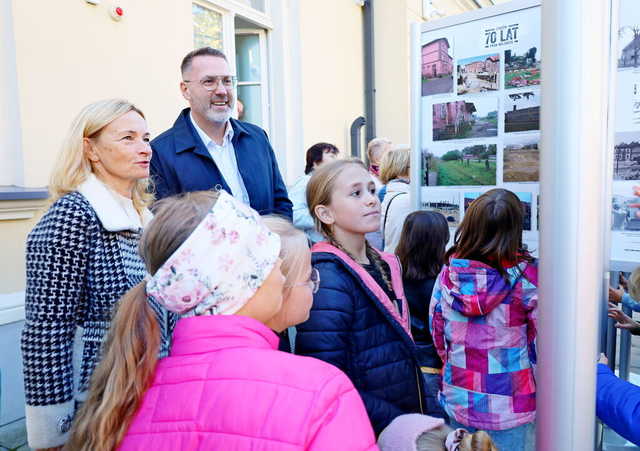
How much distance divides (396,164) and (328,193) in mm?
1982

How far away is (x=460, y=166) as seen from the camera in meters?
2.52

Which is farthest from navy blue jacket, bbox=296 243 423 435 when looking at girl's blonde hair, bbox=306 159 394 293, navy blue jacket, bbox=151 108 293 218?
navy blue jacket, bbox=151 108 293 218

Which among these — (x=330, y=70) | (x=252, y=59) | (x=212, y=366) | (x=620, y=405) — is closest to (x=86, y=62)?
(x=252, y=59)

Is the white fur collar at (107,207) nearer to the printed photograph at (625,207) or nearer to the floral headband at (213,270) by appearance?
the floral headband at (213,270)

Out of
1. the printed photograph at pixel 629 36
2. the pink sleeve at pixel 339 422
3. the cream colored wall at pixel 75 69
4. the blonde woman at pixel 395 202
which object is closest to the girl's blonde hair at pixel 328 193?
the printed photograph at pixel 629 36

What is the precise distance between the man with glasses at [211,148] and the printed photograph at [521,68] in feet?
4.18

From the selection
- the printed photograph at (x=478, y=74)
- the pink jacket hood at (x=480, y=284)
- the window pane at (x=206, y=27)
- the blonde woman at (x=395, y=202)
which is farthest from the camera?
the window pane at (x=206, y=27)

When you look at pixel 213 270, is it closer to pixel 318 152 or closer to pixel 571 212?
pixel 571 212

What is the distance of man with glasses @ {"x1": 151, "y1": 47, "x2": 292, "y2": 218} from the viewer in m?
2.51

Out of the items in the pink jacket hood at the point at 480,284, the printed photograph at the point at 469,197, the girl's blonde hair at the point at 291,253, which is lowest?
the pink jacket hood at the point at 480,284

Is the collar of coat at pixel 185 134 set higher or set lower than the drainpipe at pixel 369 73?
lower

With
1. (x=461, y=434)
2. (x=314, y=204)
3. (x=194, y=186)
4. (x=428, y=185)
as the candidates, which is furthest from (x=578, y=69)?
(x=194, y=186)

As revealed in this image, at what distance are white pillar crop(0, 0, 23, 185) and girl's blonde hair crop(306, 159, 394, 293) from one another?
2.09m

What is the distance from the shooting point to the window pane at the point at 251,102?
620cm
